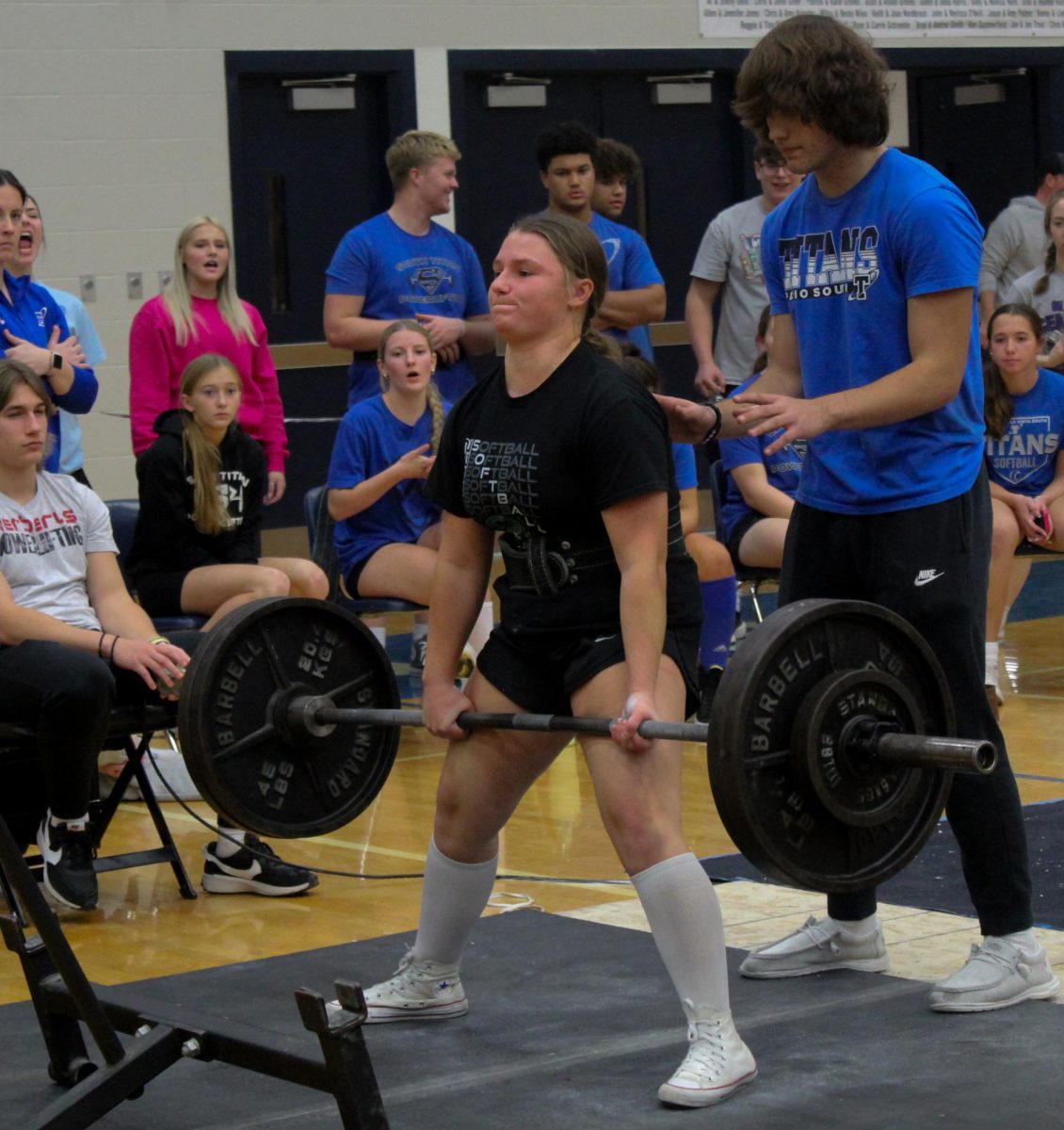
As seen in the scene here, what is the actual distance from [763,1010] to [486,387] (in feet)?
3.96

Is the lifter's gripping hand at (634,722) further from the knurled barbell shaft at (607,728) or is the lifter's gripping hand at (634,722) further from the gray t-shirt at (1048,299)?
the gray t-shirt at (1048,299)

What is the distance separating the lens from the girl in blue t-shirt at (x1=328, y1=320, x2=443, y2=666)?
239 inches

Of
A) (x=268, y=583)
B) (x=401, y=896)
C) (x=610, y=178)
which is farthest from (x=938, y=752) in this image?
(x=610, y=178)

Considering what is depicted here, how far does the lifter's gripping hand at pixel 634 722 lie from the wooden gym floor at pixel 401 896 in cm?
96

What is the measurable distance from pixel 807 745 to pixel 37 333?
134 inches

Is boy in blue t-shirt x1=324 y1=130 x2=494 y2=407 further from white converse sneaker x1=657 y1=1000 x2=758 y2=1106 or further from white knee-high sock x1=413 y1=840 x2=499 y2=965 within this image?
white converse sneaker x1=657 y1=1000 x2=758 y2=1106

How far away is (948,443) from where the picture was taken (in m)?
3.39

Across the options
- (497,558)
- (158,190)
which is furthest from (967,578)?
(158,190)

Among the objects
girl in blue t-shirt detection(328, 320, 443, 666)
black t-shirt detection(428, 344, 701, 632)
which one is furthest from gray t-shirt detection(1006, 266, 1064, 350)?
black t-shirt detection(428, 344, 701, 632)

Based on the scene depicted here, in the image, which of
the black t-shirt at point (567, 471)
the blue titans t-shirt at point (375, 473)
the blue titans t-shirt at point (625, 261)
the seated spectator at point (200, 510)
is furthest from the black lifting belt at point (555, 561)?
the blue titans t-shirt at point (625, 261)

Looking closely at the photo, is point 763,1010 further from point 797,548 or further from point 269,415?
point 269,415

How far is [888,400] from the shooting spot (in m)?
3.24

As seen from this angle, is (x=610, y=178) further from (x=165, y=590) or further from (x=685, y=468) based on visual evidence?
(x=165, y=590)

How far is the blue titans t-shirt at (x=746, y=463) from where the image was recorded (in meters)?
6.39
